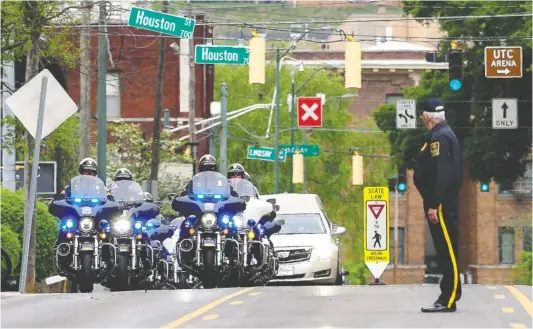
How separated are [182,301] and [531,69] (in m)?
33.3

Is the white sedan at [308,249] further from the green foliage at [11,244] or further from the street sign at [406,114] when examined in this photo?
the street sign at [406,114]

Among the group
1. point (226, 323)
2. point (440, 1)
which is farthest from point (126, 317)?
point (440, 1)

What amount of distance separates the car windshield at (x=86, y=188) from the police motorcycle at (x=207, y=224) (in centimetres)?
118

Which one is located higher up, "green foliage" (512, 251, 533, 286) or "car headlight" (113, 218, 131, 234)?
"car headlight" (113, 218, 131, 234)

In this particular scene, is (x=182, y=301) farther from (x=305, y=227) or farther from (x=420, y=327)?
(x=305, y=227)

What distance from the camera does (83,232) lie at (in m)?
24.3

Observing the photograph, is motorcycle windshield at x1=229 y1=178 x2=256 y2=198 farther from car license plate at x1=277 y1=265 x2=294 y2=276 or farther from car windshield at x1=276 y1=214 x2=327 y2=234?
car windshield at x1=276 y1=214 x2=327 y2=234

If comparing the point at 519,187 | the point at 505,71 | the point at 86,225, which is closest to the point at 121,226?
the point at 86,225

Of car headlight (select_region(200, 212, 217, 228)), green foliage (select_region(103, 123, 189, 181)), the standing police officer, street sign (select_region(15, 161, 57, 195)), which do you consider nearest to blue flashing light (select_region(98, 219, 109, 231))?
car headlight (select_region(200, 212, 217, 228))

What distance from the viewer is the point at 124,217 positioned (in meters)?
25.4

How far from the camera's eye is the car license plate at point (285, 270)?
30.5 meters

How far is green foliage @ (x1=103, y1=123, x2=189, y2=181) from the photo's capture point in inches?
2151

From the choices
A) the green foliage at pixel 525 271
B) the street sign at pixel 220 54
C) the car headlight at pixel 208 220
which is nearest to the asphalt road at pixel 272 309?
the car headlight at pixel 208 220

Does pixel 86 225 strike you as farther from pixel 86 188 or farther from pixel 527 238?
pixel 527 238
